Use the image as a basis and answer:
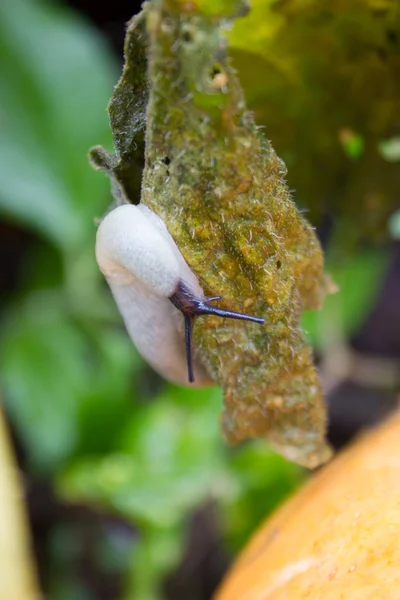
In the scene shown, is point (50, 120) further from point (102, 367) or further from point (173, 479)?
point (173, 479)

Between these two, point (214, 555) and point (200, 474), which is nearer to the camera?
point (200, 474)

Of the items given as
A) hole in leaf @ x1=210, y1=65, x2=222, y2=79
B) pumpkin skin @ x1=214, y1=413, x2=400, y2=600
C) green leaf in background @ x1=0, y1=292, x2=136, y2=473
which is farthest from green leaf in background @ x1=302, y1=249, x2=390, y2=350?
hole in leaf @ x1=210, y1=65, x2=222, y2=79

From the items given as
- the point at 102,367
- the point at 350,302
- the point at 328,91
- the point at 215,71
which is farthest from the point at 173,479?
the point at 215,71

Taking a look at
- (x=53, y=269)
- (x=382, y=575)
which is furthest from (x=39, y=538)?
(x=382, y=575)

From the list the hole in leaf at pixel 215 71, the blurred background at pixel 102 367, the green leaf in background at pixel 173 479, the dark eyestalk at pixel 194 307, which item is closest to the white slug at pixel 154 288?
the dark eyestalk at pixel 194 307

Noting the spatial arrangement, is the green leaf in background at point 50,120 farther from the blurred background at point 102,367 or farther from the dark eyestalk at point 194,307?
the dark eyestalk at point 194,307

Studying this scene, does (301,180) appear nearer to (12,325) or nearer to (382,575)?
(382,575)
